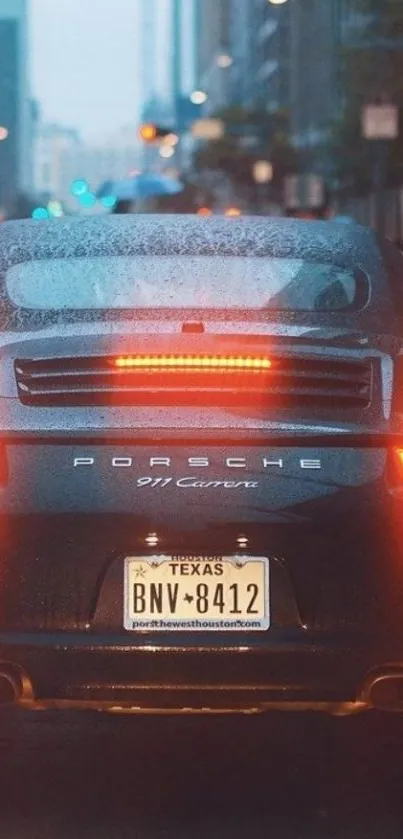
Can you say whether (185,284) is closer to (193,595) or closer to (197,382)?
(197,382)

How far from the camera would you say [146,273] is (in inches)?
236

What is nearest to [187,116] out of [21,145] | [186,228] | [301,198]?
[21,145]

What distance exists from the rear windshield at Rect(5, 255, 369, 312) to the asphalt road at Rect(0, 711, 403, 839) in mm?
1282

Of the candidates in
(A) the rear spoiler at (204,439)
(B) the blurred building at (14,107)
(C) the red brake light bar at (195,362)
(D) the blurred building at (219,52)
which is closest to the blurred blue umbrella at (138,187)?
(C) the red brake light bar at (195,362)

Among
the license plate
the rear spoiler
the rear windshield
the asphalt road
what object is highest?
the rear windshield

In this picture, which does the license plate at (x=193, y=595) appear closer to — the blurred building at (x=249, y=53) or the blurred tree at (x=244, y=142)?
the blurred tree at (x=244, y=142)

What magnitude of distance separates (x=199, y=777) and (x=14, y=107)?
149985 millimetres

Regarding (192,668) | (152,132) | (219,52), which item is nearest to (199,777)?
(192,668)

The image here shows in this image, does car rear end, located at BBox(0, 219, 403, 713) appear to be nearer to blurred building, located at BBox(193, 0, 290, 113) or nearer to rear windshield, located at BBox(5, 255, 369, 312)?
rear windshield, located at BBox(5, 255, 369, 312)

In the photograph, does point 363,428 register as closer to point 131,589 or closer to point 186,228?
point 131,589

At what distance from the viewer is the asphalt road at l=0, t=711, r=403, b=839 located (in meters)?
5.14

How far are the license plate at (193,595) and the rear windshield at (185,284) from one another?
1.05m

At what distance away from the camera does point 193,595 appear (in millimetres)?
4891

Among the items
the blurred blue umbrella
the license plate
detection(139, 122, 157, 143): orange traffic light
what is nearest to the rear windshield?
the license plate
